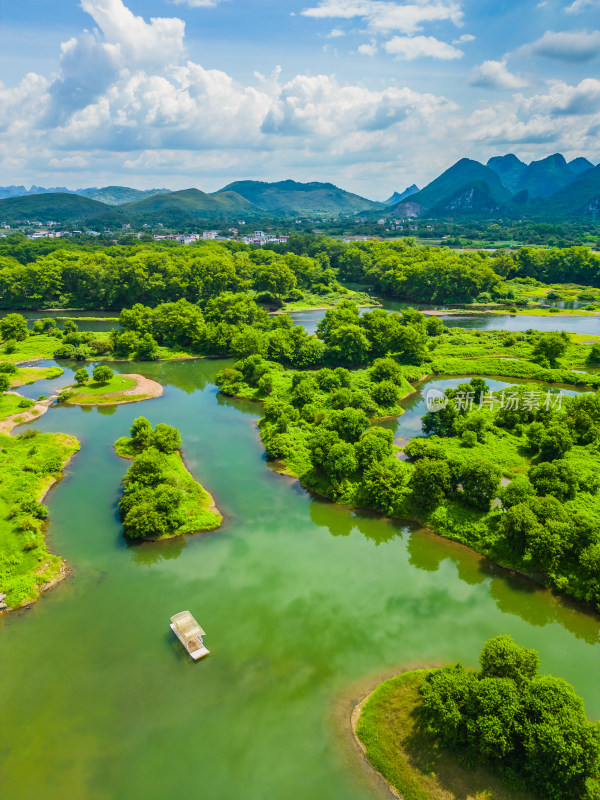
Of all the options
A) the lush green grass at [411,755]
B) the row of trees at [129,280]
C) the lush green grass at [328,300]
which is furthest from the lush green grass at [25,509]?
the lush green grass at [328,300]

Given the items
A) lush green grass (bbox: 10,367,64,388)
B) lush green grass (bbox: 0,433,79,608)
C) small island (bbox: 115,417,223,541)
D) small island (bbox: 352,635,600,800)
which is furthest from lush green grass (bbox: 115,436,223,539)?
lush green grass (bbox: 10,367,64,388)

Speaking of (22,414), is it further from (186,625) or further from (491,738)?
(491,738)

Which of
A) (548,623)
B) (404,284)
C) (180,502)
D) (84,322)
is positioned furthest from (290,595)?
(404,284)

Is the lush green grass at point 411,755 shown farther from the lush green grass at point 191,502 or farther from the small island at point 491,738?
the lush green grass at point 191,502

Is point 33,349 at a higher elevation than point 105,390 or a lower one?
higher

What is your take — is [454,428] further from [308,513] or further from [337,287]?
[337,287]

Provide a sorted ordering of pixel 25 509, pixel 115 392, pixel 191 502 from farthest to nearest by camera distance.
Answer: pixel 115 392, pixel 191 502, pixel 25 509

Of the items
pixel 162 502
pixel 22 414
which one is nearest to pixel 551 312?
pixel 162 502

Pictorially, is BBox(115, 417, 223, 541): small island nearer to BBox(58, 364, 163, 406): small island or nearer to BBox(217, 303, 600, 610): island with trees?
BBox(217, 303, 600, 610): island with trees
